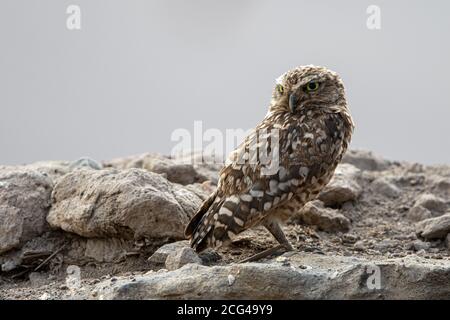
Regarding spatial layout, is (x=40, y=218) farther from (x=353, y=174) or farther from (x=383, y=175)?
(x=383, y=175)

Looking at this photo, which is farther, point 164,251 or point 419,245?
point 419,245

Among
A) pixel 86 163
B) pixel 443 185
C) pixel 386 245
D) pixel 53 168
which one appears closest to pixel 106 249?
pixel 53 168

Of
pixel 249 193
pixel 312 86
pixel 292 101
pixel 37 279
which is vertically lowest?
pixel 37 279

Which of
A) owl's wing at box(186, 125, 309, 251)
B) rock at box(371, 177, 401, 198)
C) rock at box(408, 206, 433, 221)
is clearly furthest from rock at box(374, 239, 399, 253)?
rock at box(371, 177, 401, 198)

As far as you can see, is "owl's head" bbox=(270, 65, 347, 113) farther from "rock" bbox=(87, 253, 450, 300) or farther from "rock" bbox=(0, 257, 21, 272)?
"rock" bbox=(0, 257, 21, 272)

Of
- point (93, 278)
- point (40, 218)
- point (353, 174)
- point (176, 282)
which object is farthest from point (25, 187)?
point (353, 174)

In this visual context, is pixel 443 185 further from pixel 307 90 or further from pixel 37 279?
pixel 37 279

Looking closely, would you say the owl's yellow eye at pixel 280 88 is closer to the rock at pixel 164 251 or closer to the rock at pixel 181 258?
the rock at pixel 164 251
